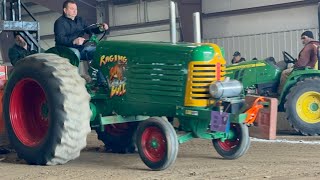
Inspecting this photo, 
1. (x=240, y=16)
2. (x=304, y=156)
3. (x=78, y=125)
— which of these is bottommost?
(x=304, y=156)

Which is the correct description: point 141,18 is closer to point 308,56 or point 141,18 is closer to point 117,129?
point 308,56

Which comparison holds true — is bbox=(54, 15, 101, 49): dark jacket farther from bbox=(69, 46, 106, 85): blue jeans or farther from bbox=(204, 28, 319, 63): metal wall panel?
bbox=(204, 28, 319, 63): metal wall panel

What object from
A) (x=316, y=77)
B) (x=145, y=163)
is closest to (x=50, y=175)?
(x=145, y=163)

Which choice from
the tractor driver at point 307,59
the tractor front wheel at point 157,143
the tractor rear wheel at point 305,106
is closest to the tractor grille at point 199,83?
the tractor front wheel at point 157,143

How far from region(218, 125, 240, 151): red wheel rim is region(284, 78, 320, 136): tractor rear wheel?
3.28 metres

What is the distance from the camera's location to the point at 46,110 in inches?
264

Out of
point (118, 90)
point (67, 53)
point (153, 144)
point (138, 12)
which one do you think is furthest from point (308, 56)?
point (138, 12)

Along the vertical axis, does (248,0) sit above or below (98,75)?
above

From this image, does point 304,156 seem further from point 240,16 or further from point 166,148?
point 240,16

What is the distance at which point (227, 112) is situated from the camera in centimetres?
605

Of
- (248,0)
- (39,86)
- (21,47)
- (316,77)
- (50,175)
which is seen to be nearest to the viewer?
(50,175)

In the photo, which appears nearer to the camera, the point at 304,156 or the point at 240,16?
the point at 304,156

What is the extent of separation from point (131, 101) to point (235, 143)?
1171mm

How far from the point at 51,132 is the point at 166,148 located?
1.11 meters
